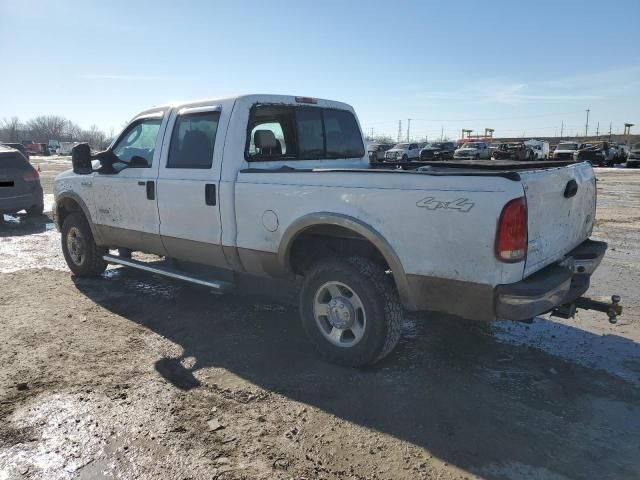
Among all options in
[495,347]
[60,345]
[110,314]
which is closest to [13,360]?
[60,345]

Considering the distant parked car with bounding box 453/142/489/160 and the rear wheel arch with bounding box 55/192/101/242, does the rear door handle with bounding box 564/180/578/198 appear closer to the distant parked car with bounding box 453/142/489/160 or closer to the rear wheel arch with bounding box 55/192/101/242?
the rear wheel arch with bounding box 55/192/101/242

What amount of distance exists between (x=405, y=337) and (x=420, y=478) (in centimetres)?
189

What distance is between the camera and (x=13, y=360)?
13.1 ft

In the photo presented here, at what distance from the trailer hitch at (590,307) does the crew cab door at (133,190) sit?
12.3ft

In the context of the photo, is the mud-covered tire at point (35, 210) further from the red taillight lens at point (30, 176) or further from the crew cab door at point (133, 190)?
the crew cab door at point (133, 190)

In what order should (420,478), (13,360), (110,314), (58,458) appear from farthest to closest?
(110,314) < (13,360) < (58,458) < (420,478)

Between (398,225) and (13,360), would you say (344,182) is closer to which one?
(398,225)

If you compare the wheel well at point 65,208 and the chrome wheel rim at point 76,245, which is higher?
the wheel well at point 65,208

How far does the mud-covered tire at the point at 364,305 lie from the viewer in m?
3.59

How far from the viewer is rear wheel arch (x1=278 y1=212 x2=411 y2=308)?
11.1ft

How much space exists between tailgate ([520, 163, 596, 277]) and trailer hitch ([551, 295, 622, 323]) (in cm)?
41

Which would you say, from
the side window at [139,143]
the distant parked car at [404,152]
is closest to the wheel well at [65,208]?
the side window at [139,143]

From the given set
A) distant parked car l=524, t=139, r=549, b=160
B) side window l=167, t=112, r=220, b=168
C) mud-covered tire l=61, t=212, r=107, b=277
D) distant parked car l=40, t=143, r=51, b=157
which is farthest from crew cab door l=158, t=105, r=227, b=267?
distant parked car l=40, t=143, r=51, b=157

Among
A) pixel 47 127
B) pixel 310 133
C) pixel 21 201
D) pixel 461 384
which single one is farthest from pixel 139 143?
pixel 47 127
